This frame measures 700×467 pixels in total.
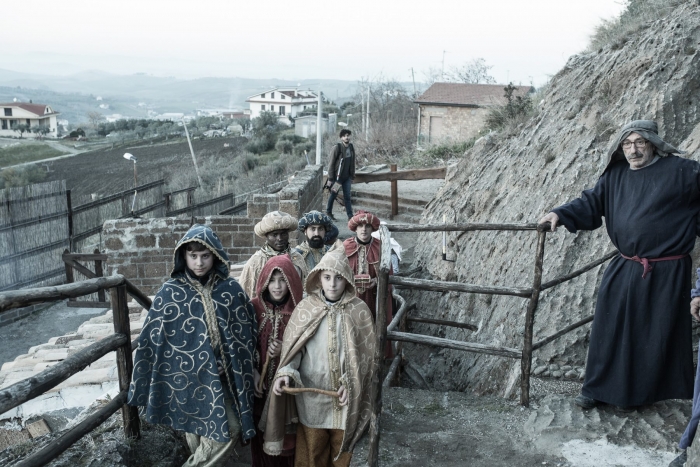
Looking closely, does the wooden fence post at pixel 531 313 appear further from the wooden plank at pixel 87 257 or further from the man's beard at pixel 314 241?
the wooden plank at pixel 87 257

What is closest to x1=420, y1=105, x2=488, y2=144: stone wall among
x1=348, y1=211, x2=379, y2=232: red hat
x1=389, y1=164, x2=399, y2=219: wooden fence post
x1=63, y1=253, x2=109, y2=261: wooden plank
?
x1=389, y1=164, x2=399, y2=219: wooden fence post

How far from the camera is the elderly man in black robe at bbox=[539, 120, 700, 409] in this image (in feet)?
11.6

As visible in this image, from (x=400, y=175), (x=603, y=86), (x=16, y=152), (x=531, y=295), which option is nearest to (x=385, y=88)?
(x=16, y=152)

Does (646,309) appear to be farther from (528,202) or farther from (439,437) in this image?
(528,202)

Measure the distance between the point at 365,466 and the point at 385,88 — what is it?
47.7m

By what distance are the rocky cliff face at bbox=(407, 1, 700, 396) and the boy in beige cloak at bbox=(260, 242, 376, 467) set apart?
156cm

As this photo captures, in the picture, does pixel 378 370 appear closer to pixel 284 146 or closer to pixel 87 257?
pixel 87 257

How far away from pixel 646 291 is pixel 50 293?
10.3ft

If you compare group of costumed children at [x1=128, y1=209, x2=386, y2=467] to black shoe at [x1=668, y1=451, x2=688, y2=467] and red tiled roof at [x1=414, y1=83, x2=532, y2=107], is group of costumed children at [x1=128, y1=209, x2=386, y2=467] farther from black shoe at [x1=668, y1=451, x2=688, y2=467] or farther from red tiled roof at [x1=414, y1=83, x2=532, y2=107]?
→ red tiled roof at [x1=414, y1=83, x2=532, y2=107]

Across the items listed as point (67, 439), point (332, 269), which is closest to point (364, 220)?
point (332, 269)

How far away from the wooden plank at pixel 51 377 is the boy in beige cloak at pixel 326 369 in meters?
0.91

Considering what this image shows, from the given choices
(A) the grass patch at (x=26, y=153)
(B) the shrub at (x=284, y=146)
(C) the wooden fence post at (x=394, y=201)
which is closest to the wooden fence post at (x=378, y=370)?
(C) the wooden fence post at (x=394, y=201)

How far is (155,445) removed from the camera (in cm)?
360

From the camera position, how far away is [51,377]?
2.67 m
